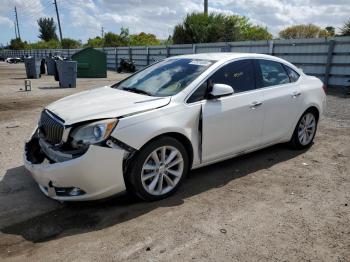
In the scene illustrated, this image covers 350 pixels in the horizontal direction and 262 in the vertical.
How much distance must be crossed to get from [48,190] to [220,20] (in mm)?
30043

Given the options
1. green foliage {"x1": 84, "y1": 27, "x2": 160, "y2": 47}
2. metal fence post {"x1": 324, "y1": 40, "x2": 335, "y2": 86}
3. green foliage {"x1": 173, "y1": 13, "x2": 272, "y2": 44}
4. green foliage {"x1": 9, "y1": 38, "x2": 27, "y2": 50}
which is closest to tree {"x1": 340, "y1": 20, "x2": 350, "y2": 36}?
metal fence post {"x1": 324, "y1": 40, "x2": 335, "y2": 86}

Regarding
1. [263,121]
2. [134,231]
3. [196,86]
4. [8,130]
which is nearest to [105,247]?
[134,231]

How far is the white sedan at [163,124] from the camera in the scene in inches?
144

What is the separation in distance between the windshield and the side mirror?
1.00ft

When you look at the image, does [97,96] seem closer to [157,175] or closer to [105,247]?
[157,175]

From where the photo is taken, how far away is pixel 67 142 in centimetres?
373

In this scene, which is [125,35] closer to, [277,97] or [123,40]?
[123,40]

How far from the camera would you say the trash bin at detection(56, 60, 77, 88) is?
16.3 m

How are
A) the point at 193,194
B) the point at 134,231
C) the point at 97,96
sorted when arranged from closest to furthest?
the point at 134,231
the point at 193,194
the point at 97,96

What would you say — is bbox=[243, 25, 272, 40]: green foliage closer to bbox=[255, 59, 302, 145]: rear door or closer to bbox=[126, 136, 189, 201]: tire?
bbox=[255, 59, 302, 145]: rear door

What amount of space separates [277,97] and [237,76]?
0.74 meters

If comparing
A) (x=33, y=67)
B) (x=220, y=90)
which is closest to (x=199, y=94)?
(x=220, y=90)

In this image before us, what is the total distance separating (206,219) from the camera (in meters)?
3.70

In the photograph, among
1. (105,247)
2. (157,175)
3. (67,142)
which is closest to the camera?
(105,247)
